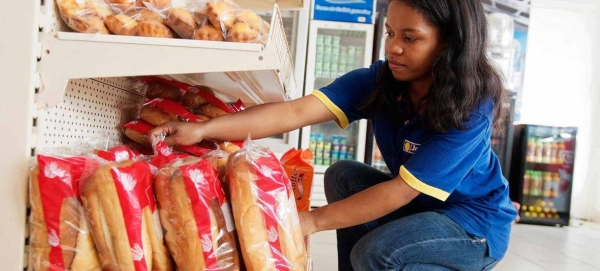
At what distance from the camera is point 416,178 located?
1.16 metres

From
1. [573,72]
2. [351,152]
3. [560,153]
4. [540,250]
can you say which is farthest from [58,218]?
[573,72]

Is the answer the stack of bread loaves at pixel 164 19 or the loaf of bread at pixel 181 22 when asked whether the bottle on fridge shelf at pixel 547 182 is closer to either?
the stack of bread loaves at pixel 164 19

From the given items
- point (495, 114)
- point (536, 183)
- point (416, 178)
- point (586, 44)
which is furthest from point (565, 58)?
point (416, 178)

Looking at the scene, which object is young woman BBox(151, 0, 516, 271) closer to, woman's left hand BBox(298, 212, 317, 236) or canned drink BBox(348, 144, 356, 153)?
woman's left hand BBox(298, 212, 317, 236)

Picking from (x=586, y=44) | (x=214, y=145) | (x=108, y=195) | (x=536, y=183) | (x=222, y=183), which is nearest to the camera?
(x=108, y=195)

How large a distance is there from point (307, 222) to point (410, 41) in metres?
0.52

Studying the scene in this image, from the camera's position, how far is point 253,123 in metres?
1.31

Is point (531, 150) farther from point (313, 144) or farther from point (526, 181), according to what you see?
point (313, 144)

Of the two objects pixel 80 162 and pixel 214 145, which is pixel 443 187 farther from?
pixel 80 162

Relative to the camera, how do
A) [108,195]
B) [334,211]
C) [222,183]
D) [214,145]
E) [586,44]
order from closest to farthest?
[108,195] < [222,183] < [334,211] < [214,145] < [586,44]

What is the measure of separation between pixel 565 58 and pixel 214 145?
200 inches

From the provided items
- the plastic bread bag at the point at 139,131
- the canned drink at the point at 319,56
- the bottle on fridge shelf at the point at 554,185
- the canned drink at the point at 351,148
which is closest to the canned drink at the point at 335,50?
the canned drink at the point at 319,56

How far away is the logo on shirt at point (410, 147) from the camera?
133 centimetres

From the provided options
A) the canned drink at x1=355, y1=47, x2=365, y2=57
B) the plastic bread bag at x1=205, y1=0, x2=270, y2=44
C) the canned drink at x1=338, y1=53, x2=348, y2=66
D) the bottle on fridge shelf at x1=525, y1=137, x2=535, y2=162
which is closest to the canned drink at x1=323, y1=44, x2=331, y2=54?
the canned drink at x1=338, y1=53, x2=348, y2=66
